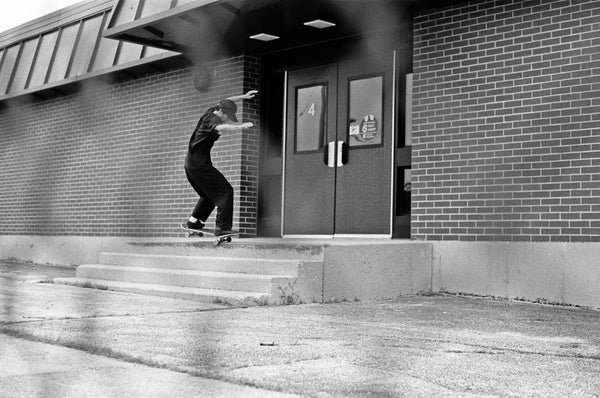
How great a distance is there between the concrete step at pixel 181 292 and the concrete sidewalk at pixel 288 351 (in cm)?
31

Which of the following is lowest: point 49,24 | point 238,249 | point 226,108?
point 49,24

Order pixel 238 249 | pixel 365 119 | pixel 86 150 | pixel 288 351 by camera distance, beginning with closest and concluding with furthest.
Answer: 1. pixel 86 150
2. pixel 288 351
3. pixel 238 249
4. pixel 365 119

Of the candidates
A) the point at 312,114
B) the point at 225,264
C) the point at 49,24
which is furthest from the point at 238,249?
the point at 49,24

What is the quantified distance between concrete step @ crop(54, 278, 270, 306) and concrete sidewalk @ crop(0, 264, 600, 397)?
306mm

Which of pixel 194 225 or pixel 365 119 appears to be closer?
pixel 194 225

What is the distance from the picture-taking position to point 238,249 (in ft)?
16.0

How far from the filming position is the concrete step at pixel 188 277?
4211mm

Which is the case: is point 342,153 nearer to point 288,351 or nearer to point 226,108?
point 226,108

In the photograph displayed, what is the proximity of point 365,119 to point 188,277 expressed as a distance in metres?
2.01

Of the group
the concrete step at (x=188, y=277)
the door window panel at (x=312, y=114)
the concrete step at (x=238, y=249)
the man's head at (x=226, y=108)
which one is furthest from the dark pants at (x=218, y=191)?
the door window panel at (x=312, y=114)

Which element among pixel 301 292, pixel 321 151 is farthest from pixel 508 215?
pixel 321 151

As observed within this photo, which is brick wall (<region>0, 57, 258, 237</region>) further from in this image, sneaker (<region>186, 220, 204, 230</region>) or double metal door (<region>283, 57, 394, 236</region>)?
double metal door (<region>283, 57, 394, 236</region>)

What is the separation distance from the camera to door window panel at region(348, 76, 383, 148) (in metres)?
5.61

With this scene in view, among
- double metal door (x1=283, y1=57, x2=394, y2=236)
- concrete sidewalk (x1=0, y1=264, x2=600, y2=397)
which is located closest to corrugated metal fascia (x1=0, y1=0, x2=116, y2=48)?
concrete sidewalk (x1=0, y1=264, x2=600, y2=397)
